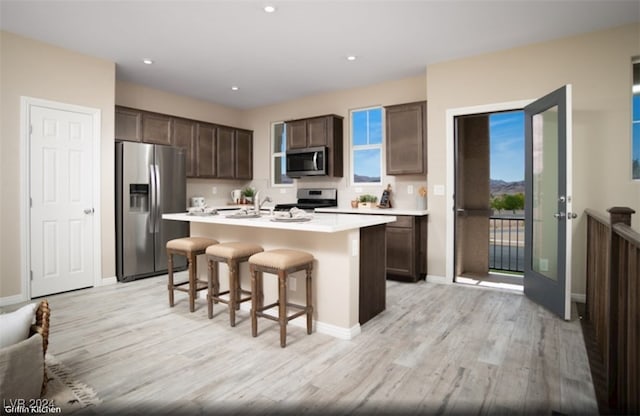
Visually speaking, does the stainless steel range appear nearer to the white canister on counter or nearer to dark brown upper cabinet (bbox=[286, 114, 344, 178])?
dark brown upper cabinet (bbox=[286, 114, 344, 178])

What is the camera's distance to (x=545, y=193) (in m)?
3.47

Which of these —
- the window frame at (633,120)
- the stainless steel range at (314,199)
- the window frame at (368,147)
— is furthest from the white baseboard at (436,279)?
the window frame at (633,120)

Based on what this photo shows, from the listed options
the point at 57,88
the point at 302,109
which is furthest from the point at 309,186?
the point at 57,88

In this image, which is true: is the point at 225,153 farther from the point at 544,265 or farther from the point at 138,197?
the point at 544,265

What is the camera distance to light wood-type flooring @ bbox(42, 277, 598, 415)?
1.86m

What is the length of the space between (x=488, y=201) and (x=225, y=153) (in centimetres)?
445

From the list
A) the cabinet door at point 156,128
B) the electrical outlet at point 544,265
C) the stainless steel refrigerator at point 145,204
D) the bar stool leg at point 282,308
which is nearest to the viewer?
the bar stool leg at point 282,308

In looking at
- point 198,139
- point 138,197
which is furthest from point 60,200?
point 198,139

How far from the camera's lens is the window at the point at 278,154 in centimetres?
664

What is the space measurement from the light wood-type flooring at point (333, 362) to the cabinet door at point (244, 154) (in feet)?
11.7

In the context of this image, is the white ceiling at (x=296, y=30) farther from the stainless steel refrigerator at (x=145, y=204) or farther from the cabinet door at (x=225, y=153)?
the cabinet door at (x=225, y=153)

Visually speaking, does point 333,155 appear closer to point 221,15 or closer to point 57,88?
point 221,15

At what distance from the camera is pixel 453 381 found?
2078 millimetres

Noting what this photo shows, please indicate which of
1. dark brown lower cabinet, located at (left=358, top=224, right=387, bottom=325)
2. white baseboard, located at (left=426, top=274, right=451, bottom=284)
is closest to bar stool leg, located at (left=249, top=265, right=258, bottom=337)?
dark brown lower cabinet, located at (left=358, top=224, right=387, bottom=325)
